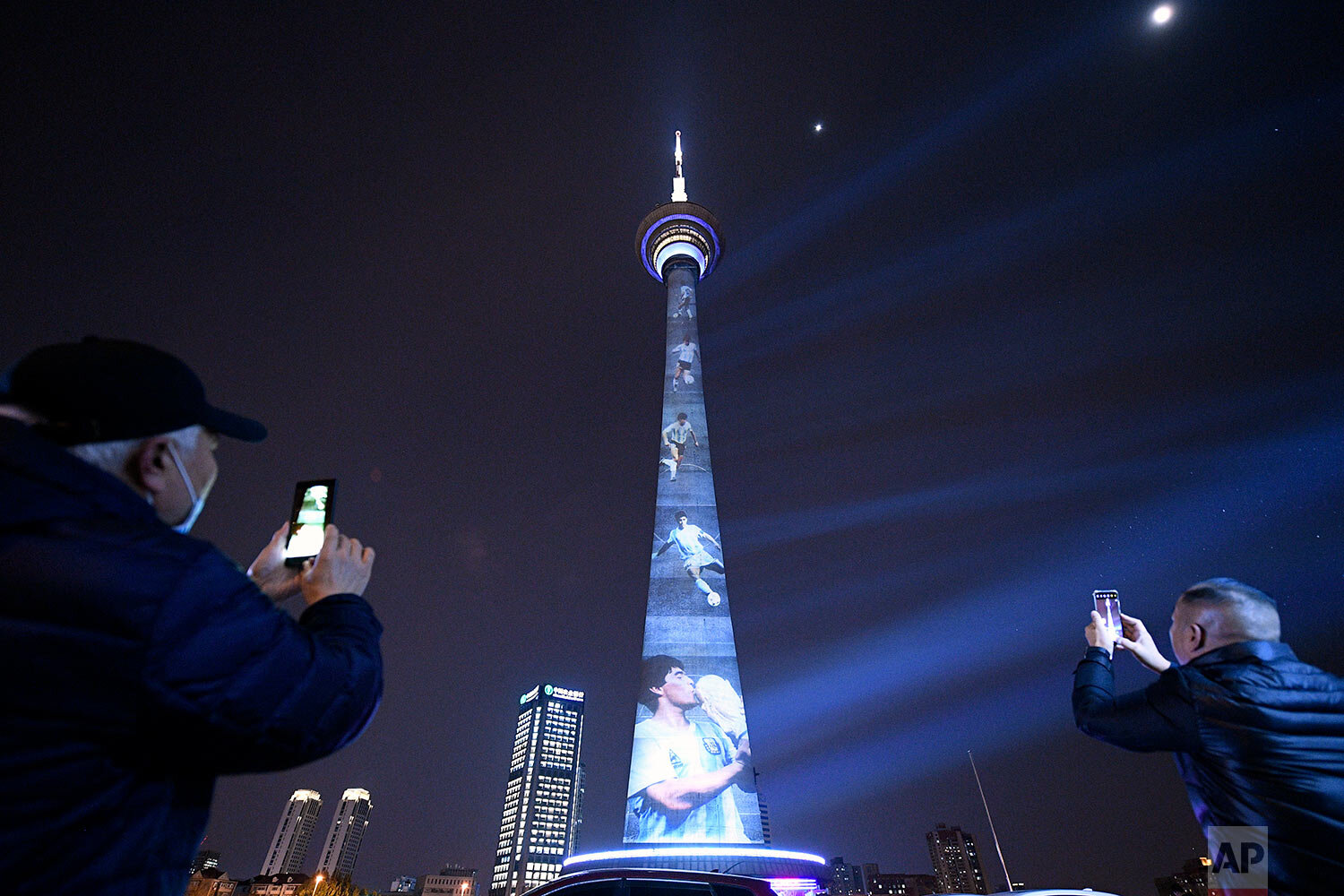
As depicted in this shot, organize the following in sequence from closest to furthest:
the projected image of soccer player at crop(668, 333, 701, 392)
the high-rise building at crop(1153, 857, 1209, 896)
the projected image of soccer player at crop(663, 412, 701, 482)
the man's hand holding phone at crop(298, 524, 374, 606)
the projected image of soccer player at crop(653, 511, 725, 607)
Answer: the man's hand holding phone at crop(298, 524, 374, 606), the projected image of soccer player at crop(653, 511, 725, 607), the projected image of soccer player at crop(663, 412, 701, 482), the projected image of soccer player at crop(668, 333, 701, 392), the high-rise building at crop(1153, 857, 1209, 896)

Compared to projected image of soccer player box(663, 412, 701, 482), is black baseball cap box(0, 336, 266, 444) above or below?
below

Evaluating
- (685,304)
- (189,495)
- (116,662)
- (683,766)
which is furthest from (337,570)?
(685,304)

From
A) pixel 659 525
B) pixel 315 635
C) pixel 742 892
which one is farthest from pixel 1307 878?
pixel 659 525

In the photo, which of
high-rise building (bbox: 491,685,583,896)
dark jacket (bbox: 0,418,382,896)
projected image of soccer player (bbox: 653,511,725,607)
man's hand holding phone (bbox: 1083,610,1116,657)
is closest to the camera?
dark jacket (bbox: 0,418,382,896)

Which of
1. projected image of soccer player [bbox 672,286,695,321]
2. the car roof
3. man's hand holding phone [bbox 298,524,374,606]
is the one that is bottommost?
the car roof

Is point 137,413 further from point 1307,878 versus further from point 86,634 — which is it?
point 1307,878

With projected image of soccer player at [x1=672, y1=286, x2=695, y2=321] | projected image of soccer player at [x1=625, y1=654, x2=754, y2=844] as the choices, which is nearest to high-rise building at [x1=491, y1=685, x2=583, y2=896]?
projected image of soccer player at [x1=625, y1=654, x2=754, y2=844]

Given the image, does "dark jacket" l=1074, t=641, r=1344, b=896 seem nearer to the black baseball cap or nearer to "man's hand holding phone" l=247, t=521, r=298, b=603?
"man's hand holding phone" l=247, t=521, r=298, b=603

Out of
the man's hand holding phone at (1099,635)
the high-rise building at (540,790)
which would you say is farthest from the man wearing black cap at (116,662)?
the high-rise building at (540,790)

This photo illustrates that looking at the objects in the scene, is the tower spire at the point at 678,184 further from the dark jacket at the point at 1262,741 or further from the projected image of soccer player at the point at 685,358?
the dark jacket at the point at 1262,741
